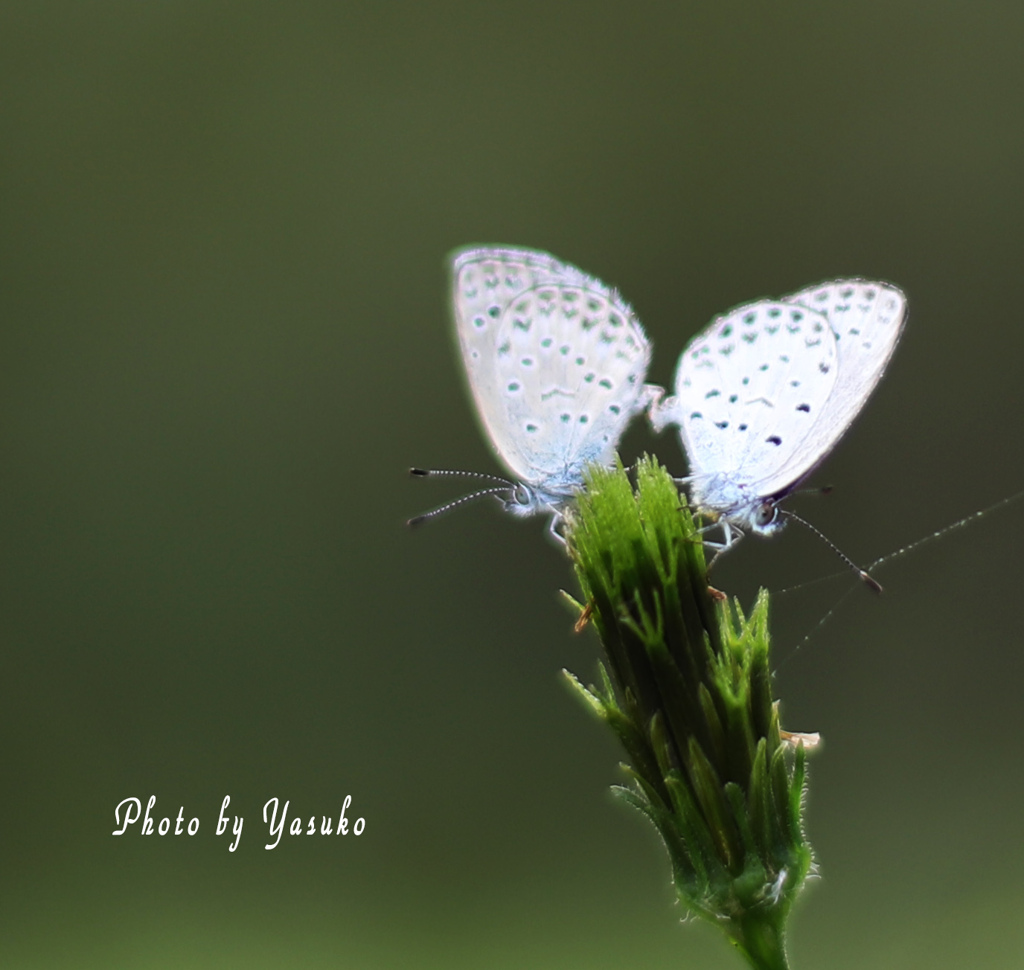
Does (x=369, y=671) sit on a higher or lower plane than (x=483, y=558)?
lower

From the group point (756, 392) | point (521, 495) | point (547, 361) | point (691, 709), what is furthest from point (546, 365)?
point (691, 709)

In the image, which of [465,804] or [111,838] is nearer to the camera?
[111,838]

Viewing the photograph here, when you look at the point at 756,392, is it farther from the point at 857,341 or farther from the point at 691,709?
the point at 691,709

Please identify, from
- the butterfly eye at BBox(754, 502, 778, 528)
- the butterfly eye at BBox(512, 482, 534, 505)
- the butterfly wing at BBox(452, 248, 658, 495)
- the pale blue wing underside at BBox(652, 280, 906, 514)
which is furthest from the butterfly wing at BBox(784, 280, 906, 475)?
the butterfly eye at BBox(512, 482, 534, 505)

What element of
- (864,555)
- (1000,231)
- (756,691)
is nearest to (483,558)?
(864,555)

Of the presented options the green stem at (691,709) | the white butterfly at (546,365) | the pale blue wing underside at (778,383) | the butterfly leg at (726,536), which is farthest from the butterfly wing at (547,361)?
the green stem at (691,709)

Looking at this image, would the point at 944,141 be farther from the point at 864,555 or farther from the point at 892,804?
the point at 892,804

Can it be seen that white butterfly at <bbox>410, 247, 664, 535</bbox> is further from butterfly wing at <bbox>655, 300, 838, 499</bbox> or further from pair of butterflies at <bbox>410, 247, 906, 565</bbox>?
butterfly wing at <bbox>655, 300, 838, 499</bbox>
